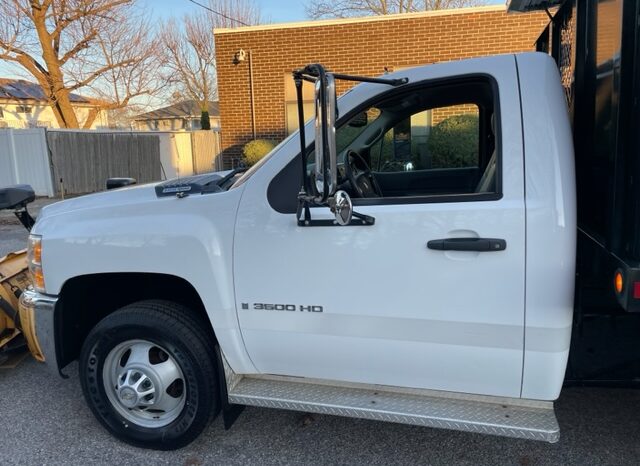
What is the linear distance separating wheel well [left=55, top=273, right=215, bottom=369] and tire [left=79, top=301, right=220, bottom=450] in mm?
163

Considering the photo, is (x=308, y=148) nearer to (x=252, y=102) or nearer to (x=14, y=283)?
(x=14, y=283)

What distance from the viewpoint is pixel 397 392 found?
2582 millimetres

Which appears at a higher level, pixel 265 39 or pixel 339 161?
pixel 265 39

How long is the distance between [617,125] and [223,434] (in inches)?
103

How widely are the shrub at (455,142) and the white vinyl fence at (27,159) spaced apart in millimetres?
14032

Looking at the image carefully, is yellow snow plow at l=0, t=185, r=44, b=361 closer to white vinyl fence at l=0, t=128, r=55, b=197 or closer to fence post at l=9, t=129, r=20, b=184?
white vinyl fence at l=0, t=128, r=55, b=197

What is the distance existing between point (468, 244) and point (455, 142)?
1.51 m

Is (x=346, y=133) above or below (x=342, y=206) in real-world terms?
above

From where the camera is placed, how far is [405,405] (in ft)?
8.21

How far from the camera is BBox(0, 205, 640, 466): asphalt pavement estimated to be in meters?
2.86

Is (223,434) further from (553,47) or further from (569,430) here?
(553,47)

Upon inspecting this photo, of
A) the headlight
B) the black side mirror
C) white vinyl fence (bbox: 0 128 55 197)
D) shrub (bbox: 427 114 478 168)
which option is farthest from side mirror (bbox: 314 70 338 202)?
white vinyl fence (bbox: 0 128 55 197)

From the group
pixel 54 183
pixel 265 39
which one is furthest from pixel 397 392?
pixel 54 183

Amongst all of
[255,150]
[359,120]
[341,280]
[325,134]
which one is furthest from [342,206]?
[255,150]
